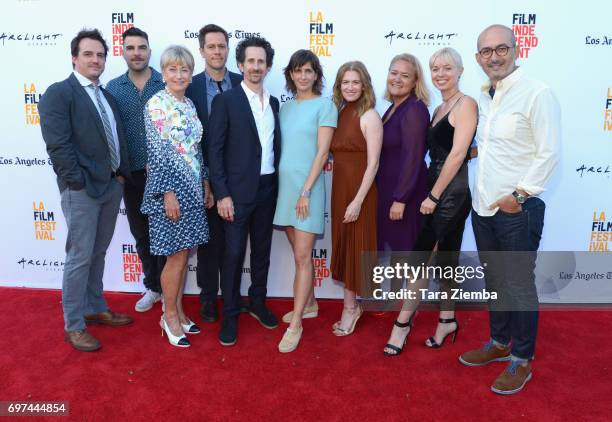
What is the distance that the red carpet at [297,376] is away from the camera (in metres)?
2.35

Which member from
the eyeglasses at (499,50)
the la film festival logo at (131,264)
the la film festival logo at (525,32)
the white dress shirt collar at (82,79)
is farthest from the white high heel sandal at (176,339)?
the la film festival logo at (525,32)

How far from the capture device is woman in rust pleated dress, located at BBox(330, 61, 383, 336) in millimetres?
2785

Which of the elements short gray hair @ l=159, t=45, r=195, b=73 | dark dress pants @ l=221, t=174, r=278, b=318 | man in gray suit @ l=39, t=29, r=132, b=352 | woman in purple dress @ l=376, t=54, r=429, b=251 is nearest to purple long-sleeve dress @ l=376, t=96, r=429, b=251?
woman in purple dress @ l=376, t=54, r=429, b=251

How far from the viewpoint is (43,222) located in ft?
13.0

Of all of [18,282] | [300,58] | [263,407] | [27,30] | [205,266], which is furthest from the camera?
[18,282]

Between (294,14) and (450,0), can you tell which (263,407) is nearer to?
(294,14)

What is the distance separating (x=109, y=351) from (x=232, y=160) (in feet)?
4.61

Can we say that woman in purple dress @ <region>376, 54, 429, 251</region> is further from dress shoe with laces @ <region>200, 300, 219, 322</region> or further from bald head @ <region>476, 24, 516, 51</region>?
dress shoe with laces @ <region>200, 300, 219, 322</region>

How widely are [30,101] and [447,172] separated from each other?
10.7 feet

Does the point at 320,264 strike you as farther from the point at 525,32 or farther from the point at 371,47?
the point at 525,32

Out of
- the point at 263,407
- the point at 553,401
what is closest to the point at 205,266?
the point at 263,407

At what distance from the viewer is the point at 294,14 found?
3525mm

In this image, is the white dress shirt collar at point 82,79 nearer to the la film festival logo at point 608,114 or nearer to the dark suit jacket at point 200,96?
the dark suit jacket at point 200,96

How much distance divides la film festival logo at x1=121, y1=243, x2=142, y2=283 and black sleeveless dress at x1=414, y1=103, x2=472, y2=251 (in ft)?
7.96
